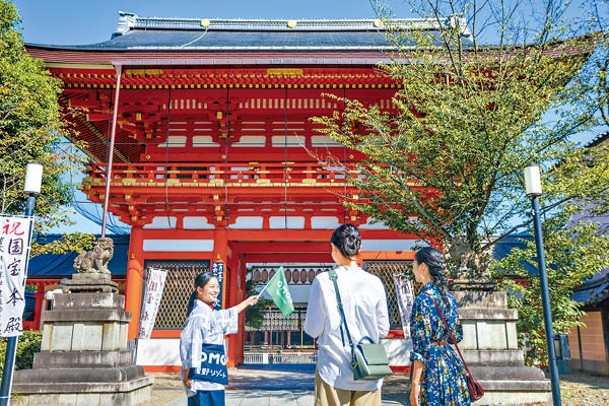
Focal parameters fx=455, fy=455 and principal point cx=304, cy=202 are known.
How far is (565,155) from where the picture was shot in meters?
7.87

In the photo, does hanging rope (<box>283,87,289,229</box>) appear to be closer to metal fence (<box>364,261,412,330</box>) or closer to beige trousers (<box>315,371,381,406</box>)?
metal fence (<box>364,261,412,330</box>)

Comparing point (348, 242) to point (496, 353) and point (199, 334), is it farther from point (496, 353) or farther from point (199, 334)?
point (496, 353)

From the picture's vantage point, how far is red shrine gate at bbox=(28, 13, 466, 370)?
1152 cm

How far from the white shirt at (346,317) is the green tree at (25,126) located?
8.61 meters

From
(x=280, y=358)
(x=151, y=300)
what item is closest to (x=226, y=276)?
(x=151, y=300)

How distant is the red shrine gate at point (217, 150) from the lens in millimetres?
11516

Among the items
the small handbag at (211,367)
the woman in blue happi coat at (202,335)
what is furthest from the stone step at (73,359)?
the small handbag at (211,367)

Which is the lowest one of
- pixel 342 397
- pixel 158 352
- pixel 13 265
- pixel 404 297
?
pixel 158 352

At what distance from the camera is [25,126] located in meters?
10.3

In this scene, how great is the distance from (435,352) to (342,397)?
927 mm

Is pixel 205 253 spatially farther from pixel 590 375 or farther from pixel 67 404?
pixel 590 375

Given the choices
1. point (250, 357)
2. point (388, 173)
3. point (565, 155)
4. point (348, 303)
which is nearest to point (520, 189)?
point (565, 155)

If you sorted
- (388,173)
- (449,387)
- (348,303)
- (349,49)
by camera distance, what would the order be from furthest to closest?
(349,49) < (388,173) < (449,387) < (348,303)

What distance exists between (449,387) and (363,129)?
10.8 metres
